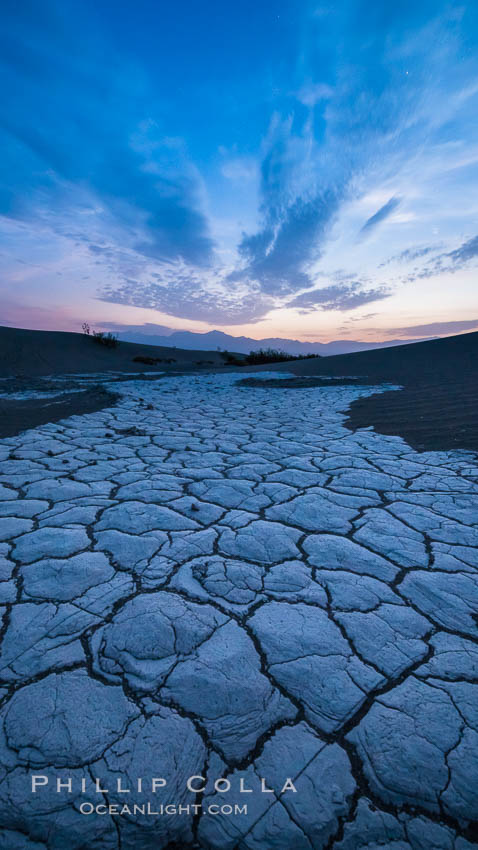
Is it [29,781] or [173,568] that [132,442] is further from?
[29,781]

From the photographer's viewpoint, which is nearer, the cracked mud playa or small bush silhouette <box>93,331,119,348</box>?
the cracked mud playa

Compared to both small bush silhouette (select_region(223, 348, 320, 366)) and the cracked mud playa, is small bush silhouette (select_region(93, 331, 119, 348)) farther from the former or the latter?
the cracked mud playa

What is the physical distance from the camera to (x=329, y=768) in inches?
35.3

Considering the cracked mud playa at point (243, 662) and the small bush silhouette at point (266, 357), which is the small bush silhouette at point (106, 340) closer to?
the small bush silhouette at point (266, 357)

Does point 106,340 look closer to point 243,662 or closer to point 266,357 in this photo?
point 266,357

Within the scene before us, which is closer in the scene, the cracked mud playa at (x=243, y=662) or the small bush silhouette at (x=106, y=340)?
the cracked mud playa at (x=243, y=662)

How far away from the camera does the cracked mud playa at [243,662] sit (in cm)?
82

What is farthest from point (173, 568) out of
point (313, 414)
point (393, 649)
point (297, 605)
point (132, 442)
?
point (313, 414)

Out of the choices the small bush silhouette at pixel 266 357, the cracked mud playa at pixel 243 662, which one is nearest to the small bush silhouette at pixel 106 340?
the small bush silhouette at pixel 266 357

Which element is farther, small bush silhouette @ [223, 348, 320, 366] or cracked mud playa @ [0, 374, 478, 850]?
small bush silhouette @ [223, 348, 320, 366]

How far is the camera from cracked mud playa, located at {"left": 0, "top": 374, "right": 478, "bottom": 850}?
2.70ft

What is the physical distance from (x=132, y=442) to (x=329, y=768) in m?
3.15

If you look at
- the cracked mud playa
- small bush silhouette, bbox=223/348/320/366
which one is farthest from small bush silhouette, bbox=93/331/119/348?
the cracked mud playa

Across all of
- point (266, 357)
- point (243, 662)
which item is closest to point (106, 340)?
point (266, 357)
